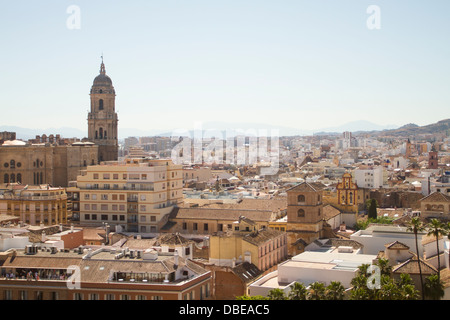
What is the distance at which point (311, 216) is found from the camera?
41.7 metres

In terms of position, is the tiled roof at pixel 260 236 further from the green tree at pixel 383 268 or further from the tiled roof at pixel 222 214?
the green tree at pixel 383 268

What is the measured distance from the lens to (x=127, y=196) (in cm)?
4738

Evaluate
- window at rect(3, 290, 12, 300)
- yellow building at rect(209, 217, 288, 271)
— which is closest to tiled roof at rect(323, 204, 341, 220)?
yellow building at rect(209, 217, 288, 271)

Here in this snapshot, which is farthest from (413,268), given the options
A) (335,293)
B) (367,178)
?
(367,178)

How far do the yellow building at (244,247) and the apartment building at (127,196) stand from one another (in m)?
11.0

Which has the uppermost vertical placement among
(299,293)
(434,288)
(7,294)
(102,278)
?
(102,278)

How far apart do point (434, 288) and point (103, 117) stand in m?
54.7

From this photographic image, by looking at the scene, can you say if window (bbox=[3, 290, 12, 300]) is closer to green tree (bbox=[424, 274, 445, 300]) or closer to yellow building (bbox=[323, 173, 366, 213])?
green tree (bbox=[424, 274, 445, 300])

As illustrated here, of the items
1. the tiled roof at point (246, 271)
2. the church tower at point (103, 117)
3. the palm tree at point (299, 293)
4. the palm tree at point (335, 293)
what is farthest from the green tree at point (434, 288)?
the church tower at point (103, 117)

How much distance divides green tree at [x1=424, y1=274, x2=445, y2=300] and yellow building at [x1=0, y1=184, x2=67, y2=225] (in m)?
30.8

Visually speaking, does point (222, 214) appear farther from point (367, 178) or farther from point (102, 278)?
point (367, 178)
